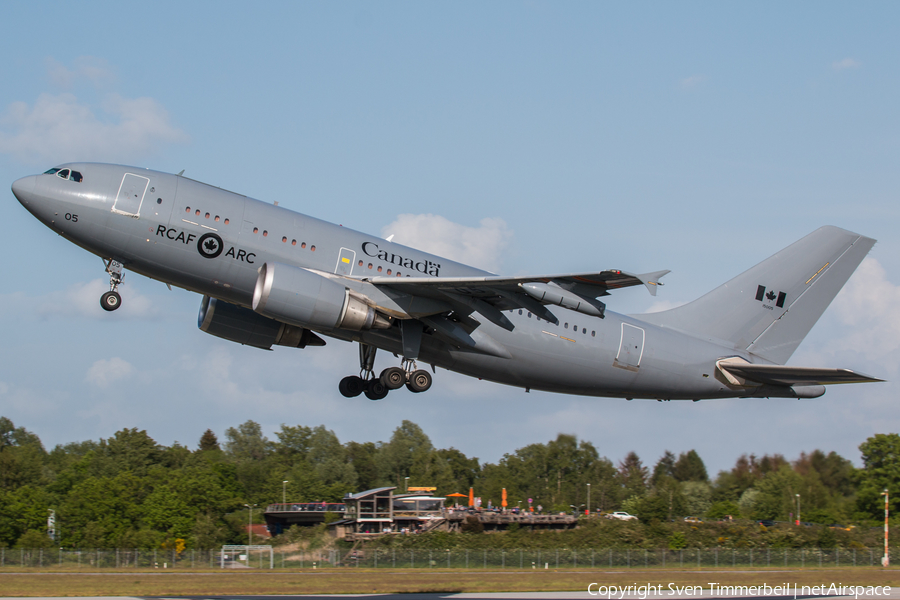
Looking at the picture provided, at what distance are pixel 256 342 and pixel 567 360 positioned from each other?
11.0 meters

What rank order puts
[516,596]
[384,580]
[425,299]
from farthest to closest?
[384,580] → [516,596] → [425,299]

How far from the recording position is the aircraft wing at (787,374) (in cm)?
3047

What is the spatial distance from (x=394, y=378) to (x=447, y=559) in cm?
2221

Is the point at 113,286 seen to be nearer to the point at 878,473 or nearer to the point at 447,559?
the point at 447,559

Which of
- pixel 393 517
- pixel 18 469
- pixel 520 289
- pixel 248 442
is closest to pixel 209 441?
pixel 248 442

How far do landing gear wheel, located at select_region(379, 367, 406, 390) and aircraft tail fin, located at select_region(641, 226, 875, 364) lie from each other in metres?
9.76

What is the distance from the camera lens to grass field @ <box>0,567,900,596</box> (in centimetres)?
3775

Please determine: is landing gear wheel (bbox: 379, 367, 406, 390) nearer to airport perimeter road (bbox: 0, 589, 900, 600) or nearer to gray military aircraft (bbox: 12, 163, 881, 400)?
gray military aircraft (bbox: 12, 163, 881, 400)

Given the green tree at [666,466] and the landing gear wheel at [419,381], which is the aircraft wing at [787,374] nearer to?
the landing gear wheel at [419,381]

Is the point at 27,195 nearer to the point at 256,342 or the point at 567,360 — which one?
the point at 256,342

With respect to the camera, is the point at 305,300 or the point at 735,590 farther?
the point at 735,590

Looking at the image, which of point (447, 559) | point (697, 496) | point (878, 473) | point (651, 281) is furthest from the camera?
point (697, 496)

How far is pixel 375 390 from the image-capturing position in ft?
106

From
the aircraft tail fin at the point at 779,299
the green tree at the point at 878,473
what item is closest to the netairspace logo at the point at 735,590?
the aircraft tail fin at the point at 779,299
